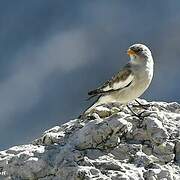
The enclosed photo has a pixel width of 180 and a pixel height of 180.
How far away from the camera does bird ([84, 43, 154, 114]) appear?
13219 mm

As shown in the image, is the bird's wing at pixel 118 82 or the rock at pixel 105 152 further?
the bird's wing at pixel 118 82

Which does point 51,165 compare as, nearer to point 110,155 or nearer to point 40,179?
point 40,179

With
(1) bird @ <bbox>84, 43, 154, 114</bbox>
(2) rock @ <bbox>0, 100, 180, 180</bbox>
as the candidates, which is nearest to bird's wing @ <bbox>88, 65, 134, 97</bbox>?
(1) bird @ <bbox>84, 43, 154, 114</bbox>

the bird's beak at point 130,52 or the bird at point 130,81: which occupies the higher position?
the bird's beak at point 130,52

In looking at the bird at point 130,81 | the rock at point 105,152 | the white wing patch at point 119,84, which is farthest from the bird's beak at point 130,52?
the rock at point 105,152

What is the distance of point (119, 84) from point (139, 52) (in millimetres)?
744

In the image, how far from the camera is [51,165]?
34.3 ft

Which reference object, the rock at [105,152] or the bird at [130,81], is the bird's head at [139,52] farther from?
the rock at [105,152]

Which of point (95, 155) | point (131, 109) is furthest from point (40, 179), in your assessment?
point (131, 109)

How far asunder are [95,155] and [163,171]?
1139 millimetres

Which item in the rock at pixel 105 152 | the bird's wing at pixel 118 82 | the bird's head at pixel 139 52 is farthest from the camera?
the bird's head at pixel 139 52

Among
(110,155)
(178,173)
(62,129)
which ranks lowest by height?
(178,173)

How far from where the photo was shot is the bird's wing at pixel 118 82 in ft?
43.3

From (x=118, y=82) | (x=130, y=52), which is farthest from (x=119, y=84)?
(x=130, y=52)
